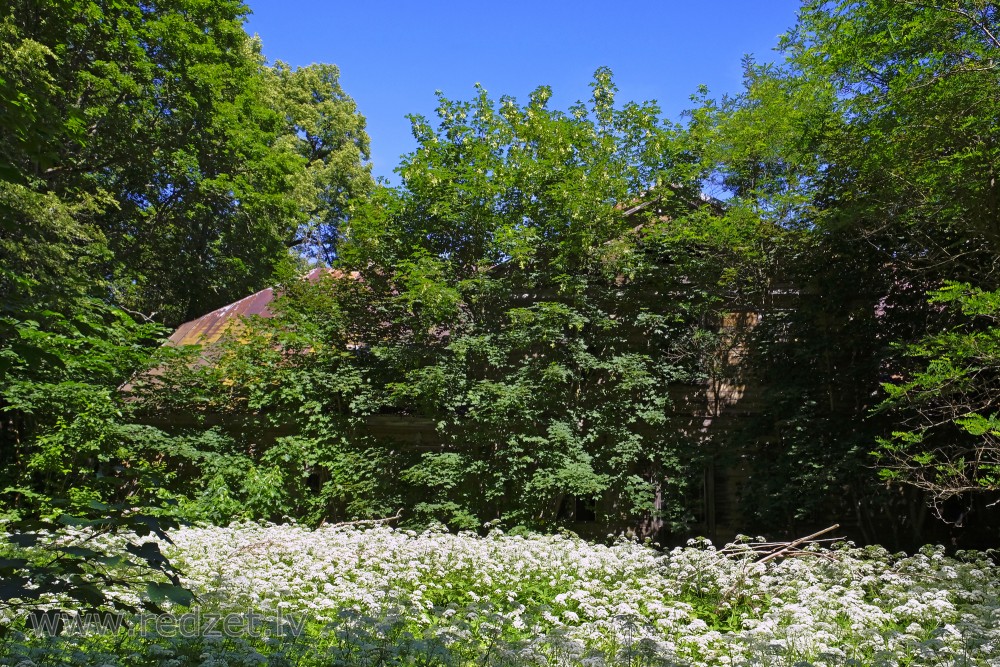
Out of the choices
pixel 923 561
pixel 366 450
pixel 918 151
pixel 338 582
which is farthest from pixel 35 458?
pixel 918 151

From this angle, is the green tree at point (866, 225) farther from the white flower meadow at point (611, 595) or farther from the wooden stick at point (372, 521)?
the wooden stick at point (372, 521)

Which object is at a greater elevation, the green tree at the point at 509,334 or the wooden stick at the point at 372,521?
the green tree at the point at 509,334

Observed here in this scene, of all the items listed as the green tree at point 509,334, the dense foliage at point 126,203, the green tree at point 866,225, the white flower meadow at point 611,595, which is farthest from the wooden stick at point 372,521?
the green tree at point 866,225

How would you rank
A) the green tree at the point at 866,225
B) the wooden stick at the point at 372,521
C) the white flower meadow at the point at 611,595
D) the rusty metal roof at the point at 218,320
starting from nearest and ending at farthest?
the white flower meadow at the point at 611,595
the green tree at the point at 866,225
the wooden stick at the point at 372,521
the rusty metal roof at the point at 218,320

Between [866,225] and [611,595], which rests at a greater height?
[866,225]

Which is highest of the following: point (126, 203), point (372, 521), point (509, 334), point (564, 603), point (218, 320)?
point (126, 203)

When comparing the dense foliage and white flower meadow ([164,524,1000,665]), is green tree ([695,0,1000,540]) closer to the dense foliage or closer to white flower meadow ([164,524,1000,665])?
white flower meadow ([164,524,1000,665])

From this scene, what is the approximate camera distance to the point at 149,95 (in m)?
19.1

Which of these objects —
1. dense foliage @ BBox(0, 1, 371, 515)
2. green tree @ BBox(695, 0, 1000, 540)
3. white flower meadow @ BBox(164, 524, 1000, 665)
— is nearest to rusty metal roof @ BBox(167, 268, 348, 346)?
dense foliage @ BBox(0, 1, 371, 515)

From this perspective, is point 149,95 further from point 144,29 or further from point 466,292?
point 466,292

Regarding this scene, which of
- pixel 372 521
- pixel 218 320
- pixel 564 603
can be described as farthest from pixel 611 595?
pixel 218 320

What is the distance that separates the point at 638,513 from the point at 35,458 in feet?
32.2

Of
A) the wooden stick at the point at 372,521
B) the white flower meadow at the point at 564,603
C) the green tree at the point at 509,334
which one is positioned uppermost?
the green tree at the point at 509,334

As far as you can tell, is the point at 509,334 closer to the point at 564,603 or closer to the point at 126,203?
the point at 564,603
